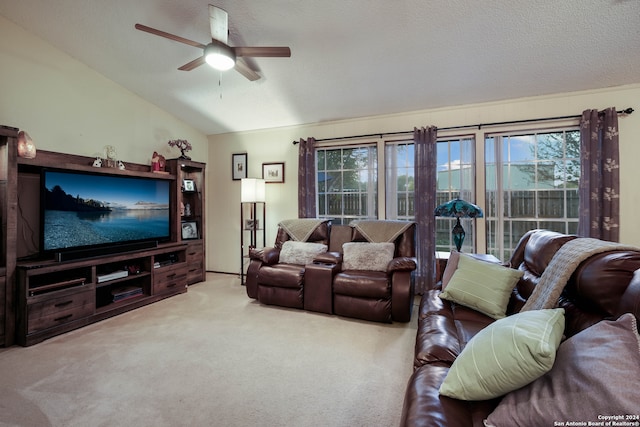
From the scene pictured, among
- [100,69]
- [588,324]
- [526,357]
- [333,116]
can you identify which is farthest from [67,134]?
[588,324]

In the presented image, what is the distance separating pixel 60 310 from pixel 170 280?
1178 millimetres

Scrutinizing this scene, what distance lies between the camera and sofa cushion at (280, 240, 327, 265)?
11.6ft

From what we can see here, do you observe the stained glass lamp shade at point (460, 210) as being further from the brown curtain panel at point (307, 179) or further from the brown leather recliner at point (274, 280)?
the brown curtain panel at point (307, 179)

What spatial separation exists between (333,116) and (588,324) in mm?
3596

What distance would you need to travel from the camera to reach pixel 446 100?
352 cm

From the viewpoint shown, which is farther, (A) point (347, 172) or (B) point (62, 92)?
(A) point (347, 172)

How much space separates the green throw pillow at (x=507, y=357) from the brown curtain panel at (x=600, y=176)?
8.86 ft

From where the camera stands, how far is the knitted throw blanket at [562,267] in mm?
1375

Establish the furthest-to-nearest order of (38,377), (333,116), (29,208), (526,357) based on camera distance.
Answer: (333,116) < (29,208) < (38,377) < (526,357)

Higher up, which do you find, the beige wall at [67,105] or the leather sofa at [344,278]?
the beige wall at [67,105]

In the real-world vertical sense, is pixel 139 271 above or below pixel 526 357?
below

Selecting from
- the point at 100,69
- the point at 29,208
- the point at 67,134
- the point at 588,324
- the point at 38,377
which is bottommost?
the point at 38,377

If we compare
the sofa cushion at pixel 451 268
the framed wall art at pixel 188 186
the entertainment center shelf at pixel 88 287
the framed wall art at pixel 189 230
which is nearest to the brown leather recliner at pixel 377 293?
the sofa cushion at pixel 451 268

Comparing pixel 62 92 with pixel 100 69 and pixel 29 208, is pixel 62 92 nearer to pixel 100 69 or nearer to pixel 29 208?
pixel 100 69
